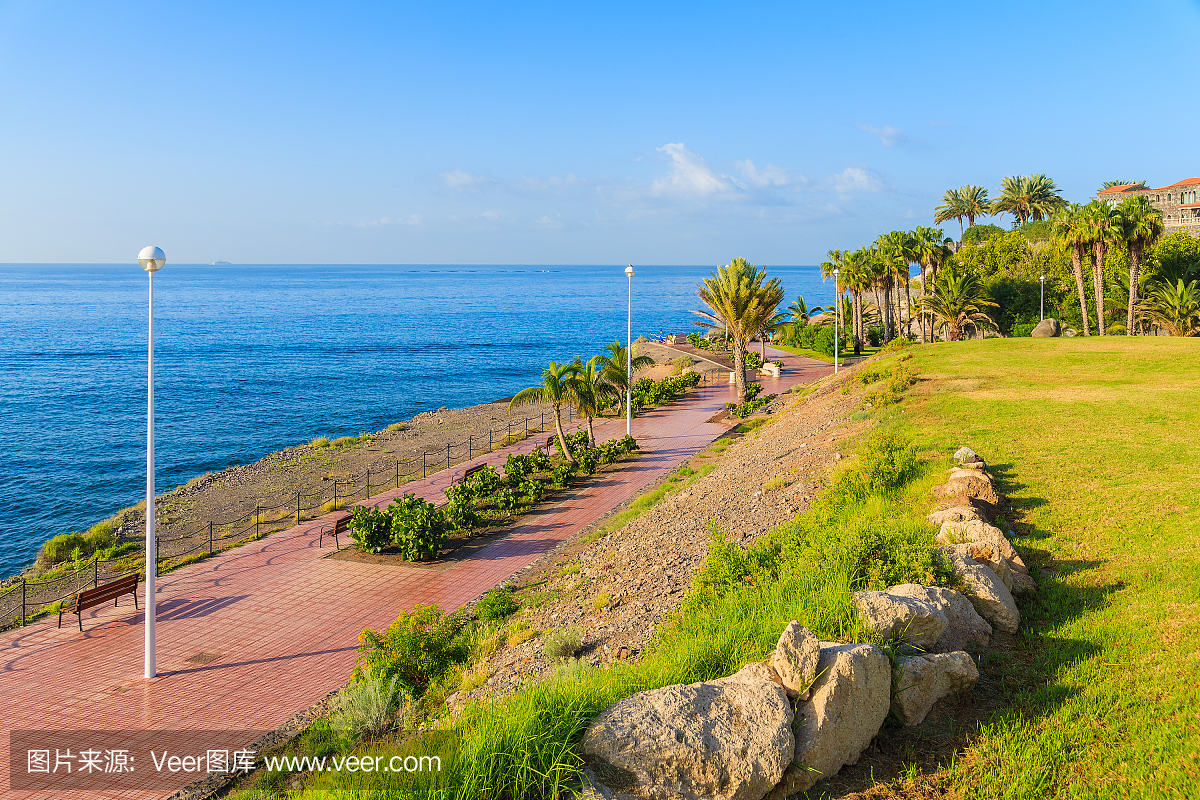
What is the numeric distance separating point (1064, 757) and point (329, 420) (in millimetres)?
47148

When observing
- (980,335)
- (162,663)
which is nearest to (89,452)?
(162,663)

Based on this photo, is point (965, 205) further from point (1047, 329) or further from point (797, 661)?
point (797, 661)

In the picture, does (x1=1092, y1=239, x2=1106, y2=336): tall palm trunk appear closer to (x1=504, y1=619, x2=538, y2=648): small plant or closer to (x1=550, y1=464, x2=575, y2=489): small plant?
(x1=550, y1=464, x2=575, y2=489): small plant

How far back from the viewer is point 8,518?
89.5 feet

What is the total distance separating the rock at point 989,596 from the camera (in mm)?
7645

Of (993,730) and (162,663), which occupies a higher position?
(993,730)

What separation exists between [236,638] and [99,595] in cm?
365

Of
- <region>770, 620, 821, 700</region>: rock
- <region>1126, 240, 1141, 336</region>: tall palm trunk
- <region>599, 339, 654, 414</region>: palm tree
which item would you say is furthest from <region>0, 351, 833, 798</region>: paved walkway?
<region>1126, 240, 1141, 336</region>: tall palm trunk

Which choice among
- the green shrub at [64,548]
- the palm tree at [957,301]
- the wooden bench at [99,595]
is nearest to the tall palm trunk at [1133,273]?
the palm tree at [957,301]

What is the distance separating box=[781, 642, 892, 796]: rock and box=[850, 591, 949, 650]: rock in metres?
0.65

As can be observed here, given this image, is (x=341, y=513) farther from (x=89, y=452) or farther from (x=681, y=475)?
(x=89, y=452)

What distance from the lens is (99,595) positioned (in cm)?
1402

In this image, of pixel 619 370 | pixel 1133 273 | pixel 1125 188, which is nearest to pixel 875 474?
pixel 619 370

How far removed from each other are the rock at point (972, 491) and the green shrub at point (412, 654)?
8.47 m
